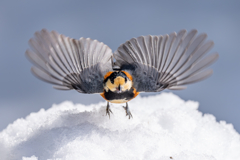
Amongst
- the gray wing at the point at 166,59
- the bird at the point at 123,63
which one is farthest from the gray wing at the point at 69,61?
the gray wing at the point at 166,59

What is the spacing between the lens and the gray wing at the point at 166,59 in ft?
3.84

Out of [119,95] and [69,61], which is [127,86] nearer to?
[119,95]

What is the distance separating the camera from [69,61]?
1.27 metres

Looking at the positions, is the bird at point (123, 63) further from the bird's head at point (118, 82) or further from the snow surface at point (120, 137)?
the snow surface at point (120, 137)

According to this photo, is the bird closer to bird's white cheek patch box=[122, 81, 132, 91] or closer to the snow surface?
bird's white cheek patch box=[122, 81, 132, 91]

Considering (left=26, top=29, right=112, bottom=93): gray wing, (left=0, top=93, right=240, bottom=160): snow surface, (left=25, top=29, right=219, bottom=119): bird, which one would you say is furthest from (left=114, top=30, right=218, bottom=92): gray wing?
(left=0, top=93, right=240, bottom=160): snow surface

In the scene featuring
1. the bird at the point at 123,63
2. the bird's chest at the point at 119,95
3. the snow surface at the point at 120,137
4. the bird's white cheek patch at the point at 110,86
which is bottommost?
the snow surface at the point at 120,137

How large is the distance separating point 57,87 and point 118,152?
44 cm

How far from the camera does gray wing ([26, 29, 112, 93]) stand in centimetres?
118

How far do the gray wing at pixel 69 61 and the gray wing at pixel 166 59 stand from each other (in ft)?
0.36

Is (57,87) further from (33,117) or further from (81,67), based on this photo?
Answer: (33,117)

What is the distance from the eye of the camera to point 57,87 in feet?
4.33

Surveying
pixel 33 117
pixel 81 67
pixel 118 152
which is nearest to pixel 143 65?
pixel 81 67

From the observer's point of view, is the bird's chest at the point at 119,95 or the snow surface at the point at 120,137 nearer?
the snow surface at the point at 120,137
